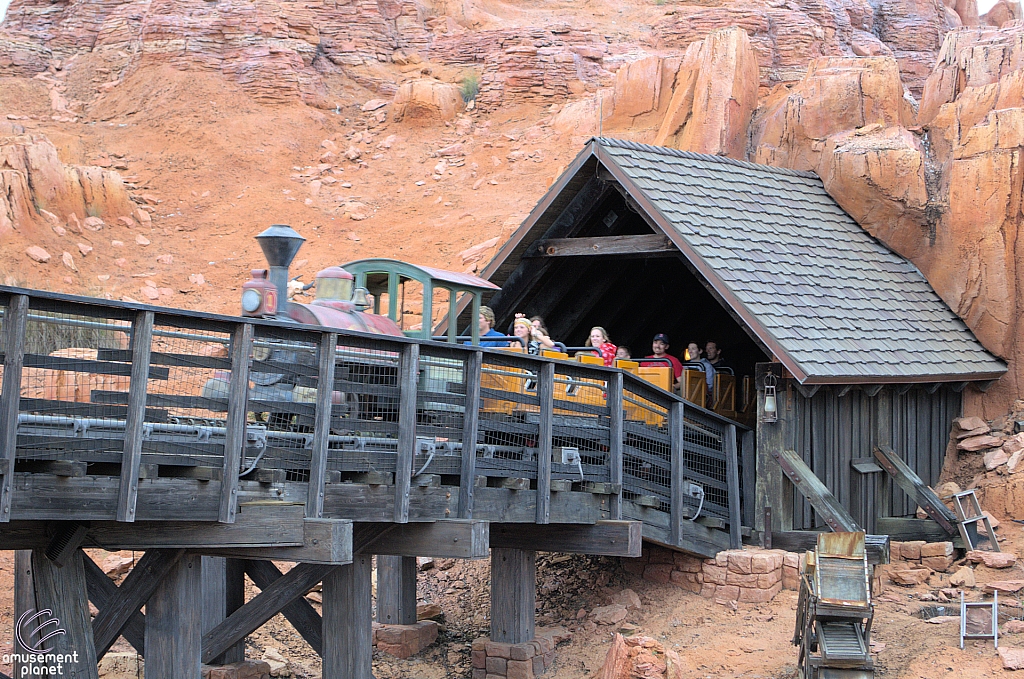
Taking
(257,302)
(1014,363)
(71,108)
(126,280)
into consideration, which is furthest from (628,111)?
(257,302)

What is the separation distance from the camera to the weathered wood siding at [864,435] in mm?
13320

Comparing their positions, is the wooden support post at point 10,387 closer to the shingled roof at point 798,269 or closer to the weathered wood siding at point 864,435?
the shingled roof at point 798,269

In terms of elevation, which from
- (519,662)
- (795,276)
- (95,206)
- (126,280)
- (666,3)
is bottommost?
(519,662)

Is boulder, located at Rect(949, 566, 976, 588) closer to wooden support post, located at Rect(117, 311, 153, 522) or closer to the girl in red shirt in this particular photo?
the girl in red shirt

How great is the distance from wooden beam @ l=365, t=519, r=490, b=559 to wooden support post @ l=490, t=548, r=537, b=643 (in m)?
2.48

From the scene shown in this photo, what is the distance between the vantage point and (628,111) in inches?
1117

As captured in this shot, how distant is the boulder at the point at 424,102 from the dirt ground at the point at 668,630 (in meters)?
21.8

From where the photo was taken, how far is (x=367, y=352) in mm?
9172

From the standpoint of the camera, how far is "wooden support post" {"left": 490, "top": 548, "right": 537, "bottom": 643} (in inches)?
472

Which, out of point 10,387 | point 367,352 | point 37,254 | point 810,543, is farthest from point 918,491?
point 37,254

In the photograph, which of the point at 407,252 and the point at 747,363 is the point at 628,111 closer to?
the point at 407,252

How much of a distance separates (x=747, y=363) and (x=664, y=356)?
3303mm

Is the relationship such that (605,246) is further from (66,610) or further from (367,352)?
(66,610)

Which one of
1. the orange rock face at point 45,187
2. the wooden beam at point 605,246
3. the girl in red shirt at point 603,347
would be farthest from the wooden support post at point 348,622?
the orange rock face at point 45,187
